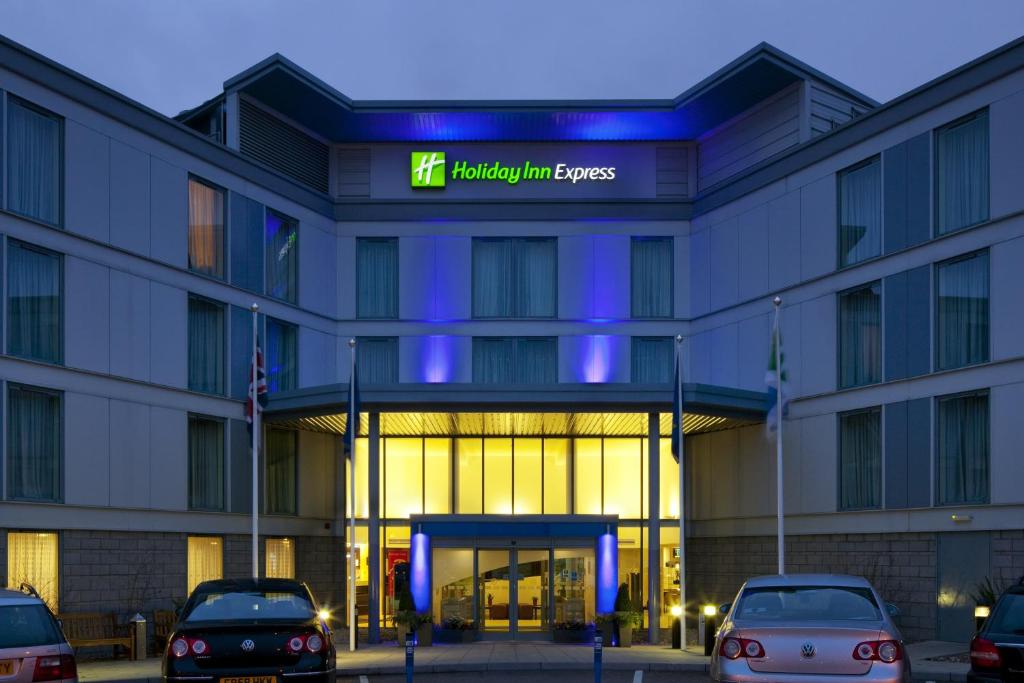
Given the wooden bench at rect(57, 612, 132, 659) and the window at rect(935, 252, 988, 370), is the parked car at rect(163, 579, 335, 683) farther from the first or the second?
the window at rect(935, 252, 988, 370)

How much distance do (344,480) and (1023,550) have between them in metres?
20.3

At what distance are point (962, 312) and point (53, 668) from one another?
2187 centimetres

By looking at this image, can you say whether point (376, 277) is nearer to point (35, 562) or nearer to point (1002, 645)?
point (35, 562)

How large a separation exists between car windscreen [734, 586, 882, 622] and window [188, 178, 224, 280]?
898 inches

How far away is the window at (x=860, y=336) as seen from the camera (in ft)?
106

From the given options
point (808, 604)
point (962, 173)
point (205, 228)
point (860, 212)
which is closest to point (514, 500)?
point (205, 228)

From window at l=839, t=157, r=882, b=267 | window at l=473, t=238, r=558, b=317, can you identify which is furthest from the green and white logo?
window at l=839, t=157, r=882, b=267

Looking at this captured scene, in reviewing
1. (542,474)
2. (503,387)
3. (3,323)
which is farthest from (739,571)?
(3,323)

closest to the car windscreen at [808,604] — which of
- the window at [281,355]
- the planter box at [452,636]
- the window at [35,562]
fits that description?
the window at [35,562]

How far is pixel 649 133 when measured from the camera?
133 feet

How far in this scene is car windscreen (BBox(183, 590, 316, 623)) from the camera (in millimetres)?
15312

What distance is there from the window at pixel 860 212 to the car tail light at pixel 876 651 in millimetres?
20685

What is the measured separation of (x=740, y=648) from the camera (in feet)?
42.2

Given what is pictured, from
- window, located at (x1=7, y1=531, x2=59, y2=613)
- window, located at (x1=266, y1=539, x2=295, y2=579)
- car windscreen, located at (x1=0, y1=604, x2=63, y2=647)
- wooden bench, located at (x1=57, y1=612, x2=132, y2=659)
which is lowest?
wooden bench, located at (x1=57, y1=612, x2=132, y2=659)
